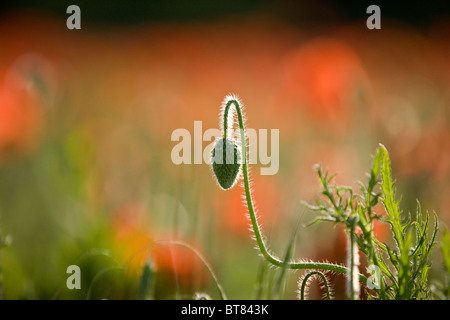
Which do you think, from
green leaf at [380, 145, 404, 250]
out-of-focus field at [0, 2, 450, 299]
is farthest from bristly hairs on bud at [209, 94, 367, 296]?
out-of-focus field at [0, 2, 450, 299]

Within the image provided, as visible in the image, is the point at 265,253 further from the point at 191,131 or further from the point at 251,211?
the point at 191,131

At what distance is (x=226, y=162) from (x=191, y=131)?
2.92 meters

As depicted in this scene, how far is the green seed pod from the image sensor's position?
6.19 ft

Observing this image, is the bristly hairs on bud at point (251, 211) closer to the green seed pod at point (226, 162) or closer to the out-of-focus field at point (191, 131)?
the green seed pod at point (226, 162)

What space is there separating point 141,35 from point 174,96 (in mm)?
3152

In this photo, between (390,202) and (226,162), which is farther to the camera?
(226,162)

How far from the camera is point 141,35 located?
809cm

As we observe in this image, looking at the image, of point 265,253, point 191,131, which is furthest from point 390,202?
point 191,131

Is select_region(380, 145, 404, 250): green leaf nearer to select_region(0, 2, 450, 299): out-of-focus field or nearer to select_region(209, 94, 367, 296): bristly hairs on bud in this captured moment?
select_region(209, 94, 367, 296): bristly hairs on bud

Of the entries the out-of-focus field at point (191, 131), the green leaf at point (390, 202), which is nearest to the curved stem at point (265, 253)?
the green leaf at point (390, 202)

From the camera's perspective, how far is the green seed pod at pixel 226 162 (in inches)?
74.3

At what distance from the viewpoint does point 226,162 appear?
6.18 ft

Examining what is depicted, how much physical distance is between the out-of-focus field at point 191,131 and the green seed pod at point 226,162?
0.80 ft
